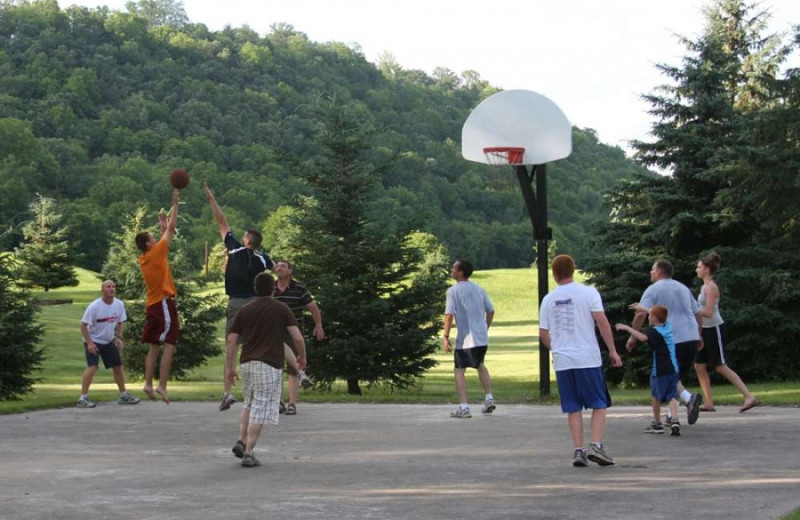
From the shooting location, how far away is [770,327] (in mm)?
24859

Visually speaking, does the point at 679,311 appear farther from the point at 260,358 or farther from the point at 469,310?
the point at 260,358

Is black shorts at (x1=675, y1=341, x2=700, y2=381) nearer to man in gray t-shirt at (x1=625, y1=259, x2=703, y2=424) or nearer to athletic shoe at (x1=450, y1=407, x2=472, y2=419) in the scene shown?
man in gray t-shirt at (x1=625, y1=259, x2=703, y2=424)

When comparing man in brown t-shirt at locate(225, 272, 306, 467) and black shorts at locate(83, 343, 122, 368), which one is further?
black shorts at locate(83, 343, 122, 368)

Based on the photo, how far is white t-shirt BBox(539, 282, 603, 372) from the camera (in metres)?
9.97

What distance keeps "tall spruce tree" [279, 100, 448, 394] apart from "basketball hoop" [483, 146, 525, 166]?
5.62 meters

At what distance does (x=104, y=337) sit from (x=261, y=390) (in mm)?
6864

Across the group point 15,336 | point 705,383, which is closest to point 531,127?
point 705,383

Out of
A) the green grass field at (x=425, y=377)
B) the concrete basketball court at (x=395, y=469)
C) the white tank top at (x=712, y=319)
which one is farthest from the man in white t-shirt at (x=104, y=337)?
the white tank top at (x=712, y=319)

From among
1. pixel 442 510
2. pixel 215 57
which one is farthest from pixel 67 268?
pixel 215 57

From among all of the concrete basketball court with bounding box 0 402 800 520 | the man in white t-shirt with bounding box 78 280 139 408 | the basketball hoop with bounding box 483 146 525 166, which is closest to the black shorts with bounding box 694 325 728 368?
the concrete basketball court with bounding box 0 402 800 520

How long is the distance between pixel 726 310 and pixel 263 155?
123 m

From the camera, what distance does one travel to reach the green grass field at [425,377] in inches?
685

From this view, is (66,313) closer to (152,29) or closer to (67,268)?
(67,268)

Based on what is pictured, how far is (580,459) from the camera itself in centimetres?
960
